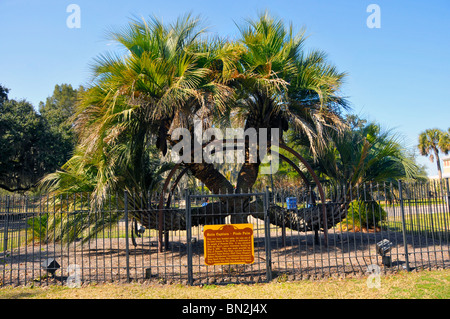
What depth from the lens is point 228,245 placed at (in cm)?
670

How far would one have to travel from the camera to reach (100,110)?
8.12 meters

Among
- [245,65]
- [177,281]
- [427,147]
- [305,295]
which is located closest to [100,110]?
[245,65]

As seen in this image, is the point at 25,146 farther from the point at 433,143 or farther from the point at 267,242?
the point at 433,143

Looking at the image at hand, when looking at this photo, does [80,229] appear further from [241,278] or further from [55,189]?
[241,278]

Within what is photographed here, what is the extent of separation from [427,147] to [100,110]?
163 feet

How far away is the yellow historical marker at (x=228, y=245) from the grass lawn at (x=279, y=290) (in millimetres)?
495

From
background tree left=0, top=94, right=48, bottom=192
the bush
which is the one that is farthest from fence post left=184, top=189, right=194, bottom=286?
background tree left=0, top=94, right=48, bottom=192

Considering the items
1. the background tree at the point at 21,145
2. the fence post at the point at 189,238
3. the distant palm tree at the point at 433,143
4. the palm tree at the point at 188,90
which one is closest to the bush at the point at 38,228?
the palm tree at the point at 188,90

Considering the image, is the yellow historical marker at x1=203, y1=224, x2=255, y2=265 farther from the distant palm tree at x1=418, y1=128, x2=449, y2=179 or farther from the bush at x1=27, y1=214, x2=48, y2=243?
the distant palm tree at x1=418, y1=128, x2=449, y2=179

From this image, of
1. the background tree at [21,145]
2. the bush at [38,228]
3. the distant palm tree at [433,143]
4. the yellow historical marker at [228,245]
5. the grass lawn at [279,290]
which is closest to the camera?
the grass lawn at [279,290]

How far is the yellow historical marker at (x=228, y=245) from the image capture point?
6.68 metres

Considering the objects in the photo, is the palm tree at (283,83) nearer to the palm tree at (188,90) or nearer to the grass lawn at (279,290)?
the palm tree at (188,90)

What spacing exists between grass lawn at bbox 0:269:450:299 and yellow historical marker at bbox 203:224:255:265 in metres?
0.49

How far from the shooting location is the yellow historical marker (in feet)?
21.9
